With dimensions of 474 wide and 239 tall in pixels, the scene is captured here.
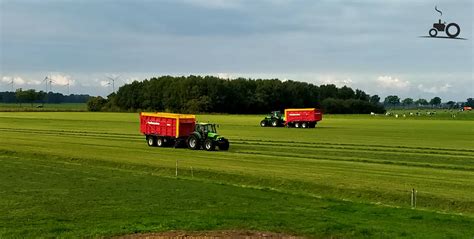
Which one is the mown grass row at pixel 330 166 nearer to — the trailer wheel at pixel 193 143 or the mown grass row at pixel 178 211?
the trailer wheel at pixel 193 143

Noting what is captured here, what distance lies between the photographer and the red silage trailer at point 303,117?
75.8 meters

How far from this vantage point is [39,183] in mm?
23031

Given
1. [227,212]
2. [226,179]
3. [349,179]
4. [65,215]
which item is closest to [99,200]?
[65,215]

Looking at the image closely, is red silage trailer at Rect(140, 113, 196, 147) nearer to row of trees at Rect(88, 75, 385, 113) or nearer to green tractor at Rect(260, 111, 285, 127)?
green tractor at Rect(260, 111, 285, 127)

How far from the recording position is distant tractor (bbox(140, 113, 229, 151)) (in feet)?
136

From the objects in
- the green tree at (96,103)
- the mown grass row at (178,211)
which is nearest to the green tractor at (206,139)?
the mown grass row at (178,211)

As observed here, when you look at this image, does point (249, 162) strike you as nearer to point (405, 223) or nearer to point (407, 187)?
point (407, 187)

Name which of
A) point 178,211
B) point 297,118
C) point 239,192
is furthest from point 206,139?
point 297,118

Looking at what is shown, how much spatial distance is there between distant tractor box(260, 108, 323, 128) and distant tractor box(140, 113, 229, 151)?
106 feet

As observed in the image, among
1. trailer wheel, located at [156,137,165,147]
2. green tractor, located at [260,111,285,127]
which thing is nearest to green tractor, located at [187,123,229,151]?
trailer wheel, located at [156,137,165,147]

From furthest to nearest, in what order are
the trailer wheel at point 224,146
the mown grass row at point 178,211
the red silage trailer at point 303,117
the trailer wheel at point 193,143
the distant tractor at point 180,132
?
the red silage trailer at point 303,117 → the trailer wheel at point 193,143 → the distant tractor at point 180,132 → the trailer wheel at point 224,146 → the mown grass row at point 178,211

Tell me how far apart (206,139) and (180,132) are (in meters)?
3.04

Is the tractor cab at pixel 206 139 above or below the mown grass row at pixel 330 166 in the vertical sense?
above

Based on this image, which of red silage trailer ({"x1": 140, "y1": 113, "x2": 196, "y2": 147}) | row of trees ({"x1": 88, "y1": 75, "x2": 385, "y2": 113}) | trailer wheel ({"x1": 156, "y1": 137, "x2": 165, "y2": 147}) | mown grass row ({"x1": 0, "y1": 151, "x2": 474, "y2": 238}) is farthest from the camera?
row of trees ({"x1": 88, "y1": 75, "x2": 385, "y2": 113})
